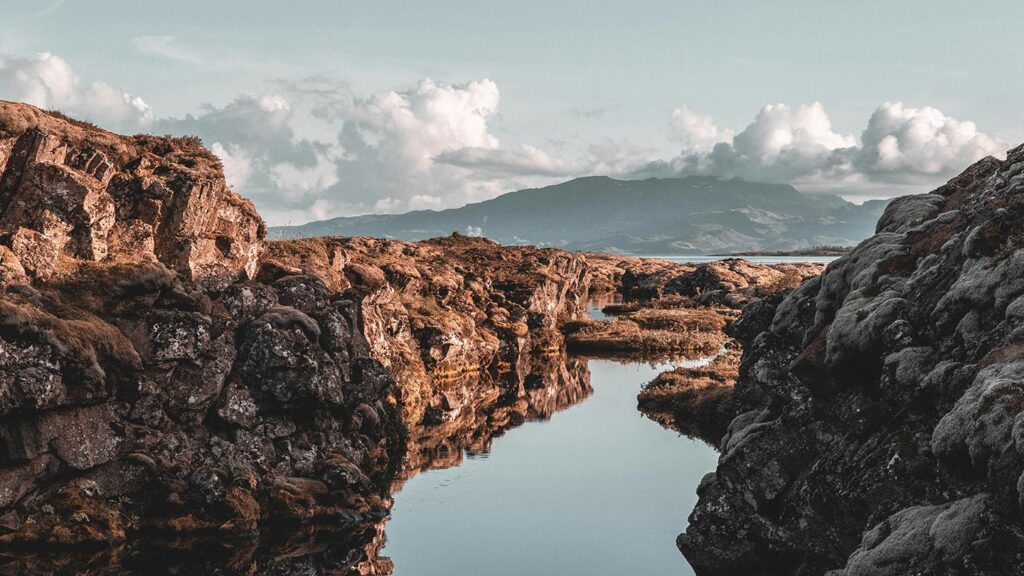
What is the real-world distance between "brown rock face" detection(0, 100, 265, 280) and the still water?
22385 mm

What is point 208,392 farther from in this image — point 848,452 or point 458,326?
point 458,326

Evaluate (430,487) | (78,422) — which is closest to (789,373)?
(430,487)

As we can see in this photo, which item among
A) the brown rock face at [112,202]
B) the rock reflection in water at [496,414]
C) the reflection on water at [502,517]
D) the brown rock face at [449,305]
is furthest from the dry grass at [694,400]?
the brown rock face at [112,202]

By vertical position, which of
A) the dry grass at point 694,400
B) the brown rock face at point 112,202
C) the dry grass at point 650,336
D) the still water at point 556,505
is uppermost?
the brown rock face at point 112,202

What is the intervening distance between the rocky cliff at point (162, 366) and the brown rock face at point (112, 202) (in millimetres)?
123

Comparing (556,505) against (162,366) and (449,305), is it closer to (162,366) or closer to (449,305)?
(162,366)

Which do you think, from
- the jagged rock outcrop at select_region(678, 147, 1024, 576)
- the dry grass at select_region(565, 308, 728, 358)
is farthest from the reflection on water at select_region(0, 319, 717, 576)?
the dry grass at select_region(565, 308, 728, 358)

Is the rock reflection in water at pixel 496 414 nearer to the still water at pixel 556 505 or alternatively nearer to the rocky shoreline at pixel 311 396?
the rocky shoreline at pixel 311 396

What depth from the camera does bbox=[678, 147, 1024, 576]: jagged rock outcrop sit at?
2611cm

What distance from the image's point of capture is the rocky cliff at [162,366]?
43.8 meters

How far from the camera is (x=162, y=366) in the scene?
51.2m

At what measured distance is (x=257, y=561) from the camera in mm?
44250

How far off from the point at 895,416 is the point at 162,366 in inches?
1533

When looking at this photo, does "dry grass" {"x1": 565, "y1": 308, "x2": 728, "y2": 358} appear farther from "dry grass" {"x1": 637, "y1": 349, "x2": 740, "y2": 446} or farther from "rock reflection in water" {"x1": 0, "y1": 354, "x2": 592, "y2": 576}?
"rock reflection in water" {"x1": 0, "y1": 354, "x2": 592, "y2": 576}
